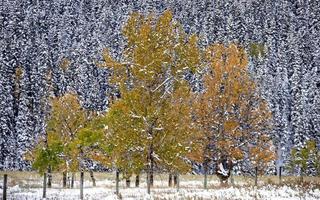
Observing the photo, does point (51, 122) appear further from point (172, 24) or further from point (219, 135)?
point (172, 24)

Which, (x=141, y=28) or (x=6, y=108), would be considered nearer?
(x=141, y=28)

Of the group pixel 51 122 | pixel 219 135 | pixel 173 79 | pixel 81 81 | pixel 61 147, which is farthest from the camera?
pixel 81 81

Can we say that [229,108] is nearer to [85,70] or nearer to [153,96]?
[153,96]

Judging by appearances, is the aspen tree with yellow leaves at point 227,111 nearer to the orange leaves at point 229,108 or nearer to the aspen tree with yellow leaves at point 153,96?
the orange leaves at point 229,108

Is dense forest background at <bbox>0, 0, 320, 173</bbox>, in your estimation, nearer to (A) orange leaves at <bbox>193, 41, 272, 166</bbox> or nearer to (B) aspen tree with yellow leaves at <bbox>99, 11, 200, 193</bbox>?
(A) orange leaves at <bbox>193, 41, 272, 166</bbox>

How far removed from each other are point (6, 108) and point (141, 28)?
79.5 metres

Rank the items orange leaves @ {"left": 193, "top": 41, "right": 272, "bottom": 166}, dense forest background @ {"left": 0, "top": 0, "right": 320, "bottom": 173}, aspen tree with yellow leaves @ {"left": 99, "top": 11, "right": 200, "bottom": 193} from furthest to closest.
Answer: dense forest background @ {"left": 0, "top": 0, "right": 320, "bottom": 173} < orange leaves @ {"left": 193, "top": 41, "right": 272, "bottom": 166} < aspen tree with yellow leaves @ {"left": 99, "top": 11, "right": 200, "bottom": 193}

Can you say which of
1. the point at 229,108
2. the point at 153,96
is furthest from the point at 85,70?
the point at 153,96

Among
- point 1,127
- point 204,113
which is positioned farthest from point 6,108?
point 204,113

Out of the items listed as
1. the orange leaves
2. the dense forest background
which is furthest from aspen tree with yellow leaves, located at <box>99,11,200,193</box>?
the dense forest background

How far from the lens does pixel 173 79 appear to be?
71.4ft

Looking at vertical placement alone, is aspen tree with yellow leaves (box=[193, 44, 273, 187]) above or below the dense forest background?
below

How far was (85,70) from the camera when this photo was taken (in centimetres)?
13125

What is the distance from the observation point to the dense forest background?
316 ft
